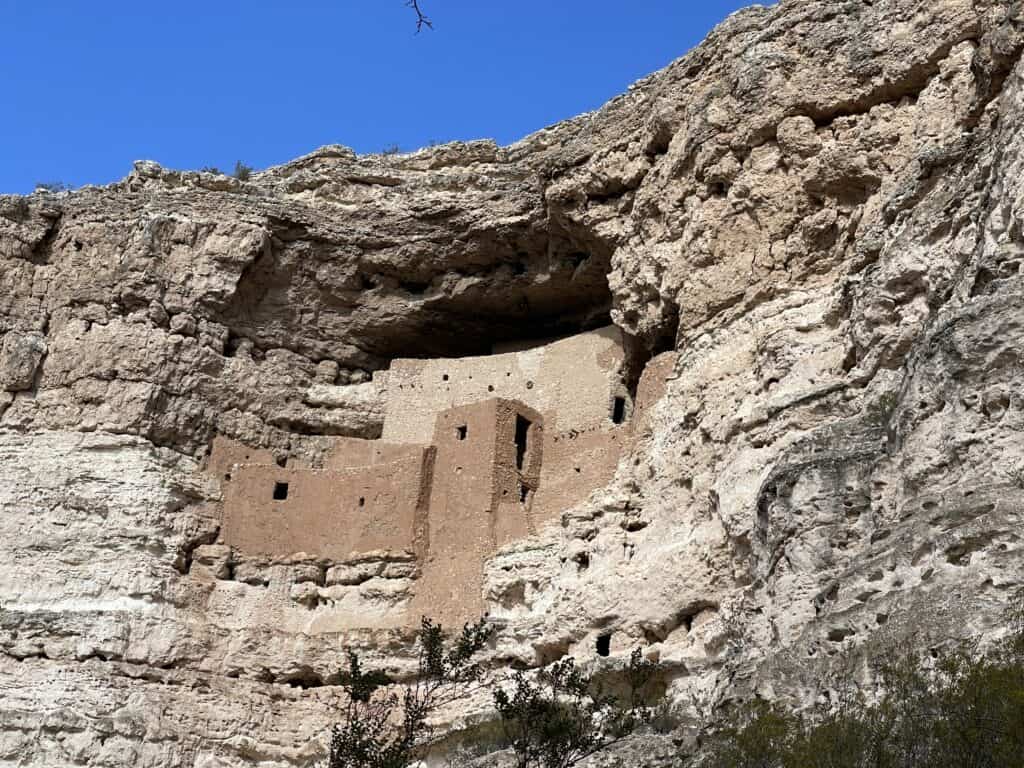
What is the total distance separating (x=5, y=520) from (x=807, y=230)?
12.1m

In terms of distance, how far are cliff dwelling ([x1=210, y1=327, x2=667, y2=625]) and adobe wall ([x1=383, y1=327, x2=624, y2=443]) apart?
2 centimetres

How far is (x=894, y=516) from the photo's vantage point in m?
13.2

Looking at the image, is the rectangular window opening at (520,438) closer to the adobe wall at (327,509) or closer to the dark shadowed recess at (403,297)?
the adobe wall at (327,509)

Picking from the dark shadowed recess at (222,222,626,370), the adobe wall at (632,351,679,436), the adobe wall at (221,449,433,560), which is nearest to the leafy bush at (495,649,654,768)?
the adobe wall at (632,351,679,436)

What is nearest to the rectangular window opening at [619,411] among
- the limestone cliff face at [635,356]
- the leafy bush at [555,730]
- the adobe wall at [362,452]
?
the limestone cliff face at [635,356]

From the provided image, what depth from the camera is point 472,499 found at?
74.8 ft

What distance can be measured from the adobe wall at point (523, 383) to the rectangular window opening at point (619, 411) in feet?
0.31

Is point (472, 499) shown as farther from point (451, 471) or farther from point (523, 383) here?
point (523, 383)

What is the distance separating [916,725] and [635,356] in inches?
551

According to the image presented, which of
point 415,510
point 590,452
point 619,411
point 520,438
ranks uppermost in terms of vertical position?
point 619,411

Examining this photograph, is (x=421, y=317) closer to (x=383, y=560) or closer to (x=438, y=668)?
(x=383, y=560)

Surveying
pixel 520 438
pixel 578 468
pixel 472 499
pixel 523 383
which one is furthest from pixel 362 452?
pixel 578 468

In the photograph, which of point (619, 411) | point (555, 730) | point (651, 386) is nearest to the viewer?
point (555, 730)

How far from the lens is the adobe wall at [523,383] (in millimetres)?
24047
